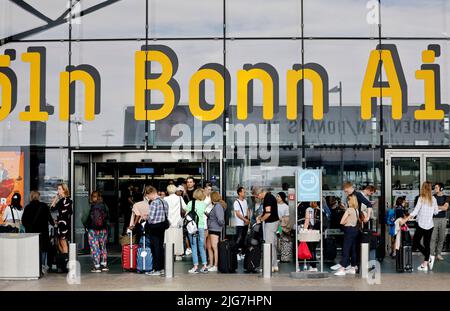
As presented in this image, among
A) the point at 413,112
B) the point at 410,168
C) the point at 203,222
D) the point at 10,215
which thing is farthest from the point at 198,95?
the point at 410,168

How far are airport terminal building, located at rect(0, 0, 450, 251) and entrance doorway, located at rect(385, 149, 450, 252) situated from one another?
29 millimetres

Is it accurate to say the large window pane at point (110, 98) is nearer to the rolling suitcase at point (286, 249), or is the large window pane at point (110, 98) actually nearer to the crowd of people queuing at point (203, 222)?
the crowd of people queuing at point (203, 222)

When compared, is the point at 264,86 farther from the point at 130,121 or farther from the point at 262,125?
the point at 130,121

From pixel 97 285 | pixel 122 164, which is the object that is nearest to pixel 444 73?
pixel 122 164

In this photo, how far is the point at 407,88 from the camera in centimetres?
2064

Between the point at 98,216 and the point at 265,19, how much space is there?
6.81m

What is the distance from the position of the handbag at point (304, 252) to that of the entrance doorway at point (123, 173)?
12.4 ft

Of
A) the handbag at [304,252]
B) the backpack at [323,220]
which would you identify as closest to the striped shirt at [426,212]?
the backpack at [323,220]

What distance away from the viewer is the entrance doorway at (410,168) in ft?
67.6

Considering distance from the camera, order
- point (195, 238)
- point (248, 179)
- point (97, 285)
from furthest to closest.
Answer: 1. point (248, 179)
2. point (195, 238)
3. point (97, 285)

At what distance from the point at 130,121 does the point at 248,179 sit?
3.20m

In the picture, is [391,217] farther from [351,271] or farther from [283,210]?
[351,271]

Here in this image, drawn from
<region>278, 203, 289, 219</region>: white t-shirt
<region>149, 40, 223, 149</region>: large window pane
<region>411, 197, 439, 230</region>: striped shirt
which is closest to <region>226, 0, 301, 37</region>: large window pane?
<region>149, 40, 223, 149</region>: large window pane

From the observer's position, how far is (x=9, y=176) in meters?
20.4
